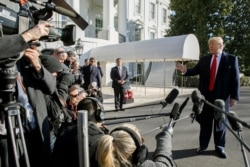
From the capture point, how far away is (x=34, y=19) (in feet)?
6.50

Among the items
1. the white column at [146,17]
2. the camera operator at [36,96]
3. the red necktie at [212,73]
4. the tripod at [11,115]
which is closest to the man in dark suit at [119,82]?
the red necktie at [212,73]

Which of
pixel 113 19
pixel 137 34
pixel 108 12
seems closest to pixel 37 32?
pixel 108 12

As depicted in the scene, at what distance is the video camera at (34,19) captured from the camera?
1761 millimetres

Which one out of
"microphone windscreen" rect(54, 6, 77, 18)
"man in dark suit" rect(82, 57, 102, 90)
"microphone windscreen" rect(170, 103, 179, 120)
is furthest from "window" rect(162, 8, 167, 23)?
"microphone windscreen" rect(54, 6, 77, 18)

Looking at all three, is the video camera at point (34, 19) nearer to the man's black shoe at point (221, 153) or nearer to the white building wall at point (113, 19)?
the man's black shoe at point (221, 153)

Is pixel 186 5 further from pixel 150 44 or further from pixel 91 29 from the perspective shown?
pixel 150 44

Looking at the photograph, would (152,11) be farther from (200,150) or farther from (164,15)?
(200,150)

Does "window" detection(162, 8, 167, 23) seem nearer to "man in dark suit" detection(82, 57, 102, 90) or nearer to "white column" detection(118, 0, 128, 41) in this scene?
"white column" detection(118, 0, 128, 41)

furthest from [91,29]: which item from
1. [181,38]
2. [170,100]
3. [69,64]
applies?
[170,100]

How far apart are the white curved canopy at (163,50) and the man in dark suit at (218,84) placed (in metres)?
11.5

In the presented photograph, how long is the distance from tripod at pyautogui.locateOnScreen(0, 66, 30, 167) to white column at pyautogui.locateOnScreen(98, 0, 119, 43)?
2501 cm

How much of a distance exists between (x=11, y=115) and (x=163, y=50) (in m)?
16.4

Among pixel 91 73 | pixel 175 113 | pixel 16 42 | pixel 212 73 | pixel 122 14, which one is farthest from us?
pixel 122 14

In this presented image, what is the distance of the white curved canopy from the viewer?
1719cm
